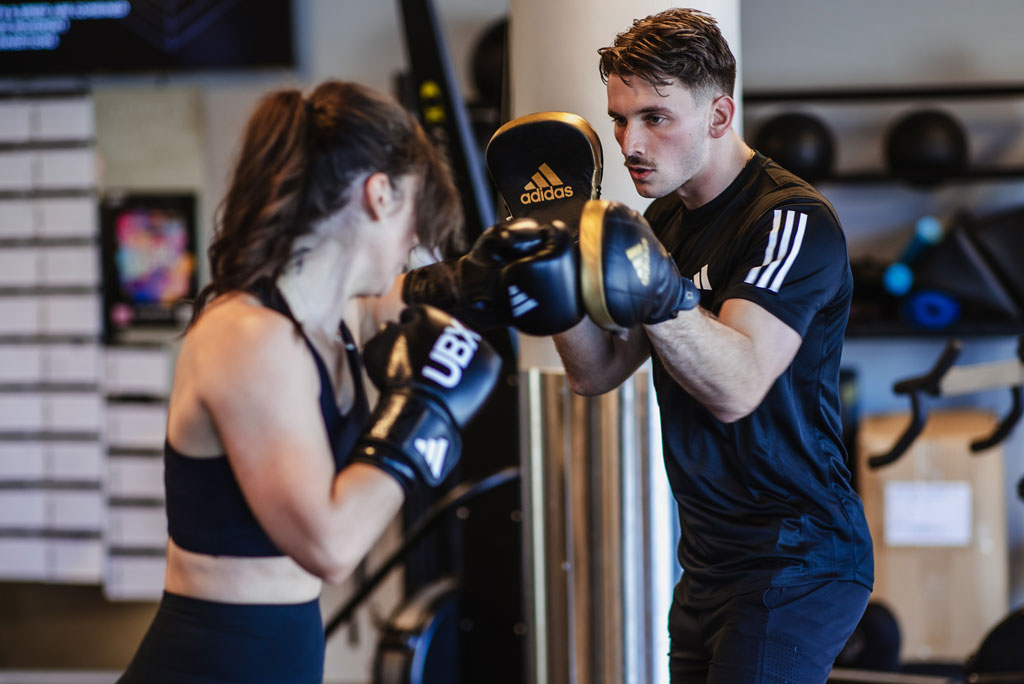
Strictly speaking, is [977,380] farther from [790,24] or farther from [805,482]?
[790,24]

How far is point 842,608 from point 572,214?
766 mm

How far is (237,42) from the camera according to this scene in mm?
4746

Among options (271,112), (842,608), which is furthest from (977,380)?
(271,112)

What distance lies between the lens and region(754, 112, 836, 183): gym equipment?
4.26m

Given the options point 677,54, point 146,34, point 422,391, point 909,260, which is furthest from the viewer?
point 146,34

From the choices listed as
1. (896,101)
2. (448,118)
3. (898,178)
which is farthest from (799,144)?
(448,118)

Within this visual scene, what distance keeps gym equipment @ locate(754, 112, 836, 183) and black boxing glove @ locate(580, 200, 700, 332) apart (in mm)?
2936

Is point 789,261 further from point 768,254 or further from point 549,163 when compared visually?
point 549,163

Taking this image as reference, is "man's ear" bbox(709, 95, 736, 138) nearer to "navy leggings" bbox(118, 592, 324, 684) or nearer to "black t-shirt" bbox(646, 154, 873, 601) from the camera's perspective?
"black t-shirt" bbox(646, 154, 873, 601)

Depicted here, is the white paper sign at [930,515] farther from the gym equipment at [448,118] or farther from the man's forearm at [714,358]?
the man's forearm at [714,358]

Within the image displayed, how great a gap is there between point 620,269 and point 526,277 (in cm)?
13

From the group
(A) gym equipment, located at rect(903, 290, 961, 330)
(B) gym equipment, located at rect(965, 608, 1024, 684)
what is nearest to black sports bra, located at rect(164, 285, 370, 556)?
(B) gym equipment, located at rect(965, 608, 1024, 684)

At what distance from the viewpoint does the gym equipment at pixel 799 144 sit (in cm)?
426

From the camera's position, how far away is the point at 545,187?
184 cm
